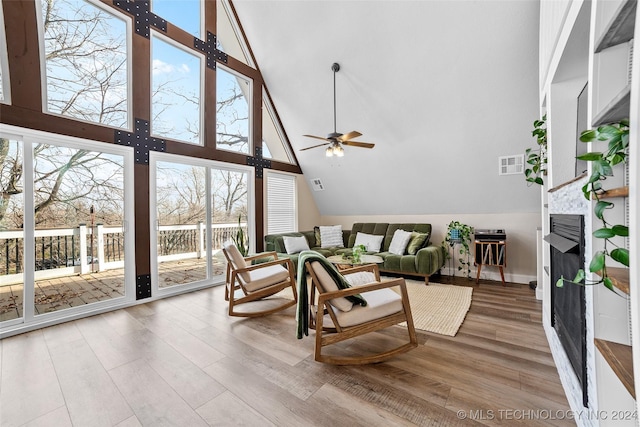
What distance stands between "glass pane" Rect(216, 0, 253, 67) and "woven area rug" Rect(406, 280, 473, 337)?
5.10m

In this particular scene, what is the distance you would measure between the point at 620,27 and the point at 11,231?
4.65 m

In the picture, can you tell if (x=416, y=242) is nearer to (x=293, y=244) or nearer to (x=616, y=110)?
(x=293, y=244)

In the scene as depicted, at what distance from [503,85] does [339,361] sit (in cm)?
372

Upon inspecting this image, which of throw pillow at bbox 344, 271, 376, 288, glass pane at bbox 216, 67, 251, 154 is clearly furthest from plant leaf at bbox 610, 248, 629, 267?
glass pane at bbox 216, 67, 251, 154

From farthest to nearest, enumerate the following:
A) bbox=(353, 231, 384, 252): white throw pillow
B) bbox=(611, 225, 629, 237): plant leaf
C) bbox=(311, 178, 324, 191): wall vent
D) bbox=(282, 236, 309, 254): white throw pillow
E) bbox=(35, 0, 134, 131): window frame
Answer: bbox=(311, 178, 324, 191): wall vent → bbox=(353, 231, 384, 252): white throw pillow → bbox=(282, 236, 309, 254): white throw pillow → bbox=(35, 0, 134, 131): window frame → bbox=(611, 225, 629, 237): plant leaf

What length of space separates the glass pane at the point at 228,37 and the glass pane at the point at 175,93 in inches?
29.1

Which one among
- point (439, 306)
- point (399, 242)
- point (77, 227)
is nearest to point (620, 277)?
point (439, 306)

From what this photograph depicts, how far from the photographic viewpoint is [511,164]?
3.93m

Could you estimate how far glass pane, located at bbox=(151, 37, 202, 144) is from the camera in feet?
12.8

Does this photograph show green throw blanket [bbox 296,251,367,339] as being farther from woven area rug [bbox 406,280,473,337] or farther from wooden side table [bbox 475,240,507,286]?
wooden side table [bbox 475,240,507,286]

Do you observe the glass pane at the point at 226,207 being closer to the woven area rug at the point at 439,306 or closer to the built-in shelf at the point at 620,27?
the woven area rug at the point at 439,306

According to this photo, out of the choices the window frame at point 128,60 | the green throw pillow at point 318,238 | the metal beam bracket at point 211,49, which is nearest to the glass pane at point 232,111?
the metal beam bracket at point 211,49

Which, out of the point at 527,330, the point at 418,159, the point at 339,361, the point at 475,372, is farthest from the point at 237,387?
the point at 418,159

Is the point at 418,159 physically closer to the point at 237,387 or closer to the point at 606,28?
the point at 606,28
